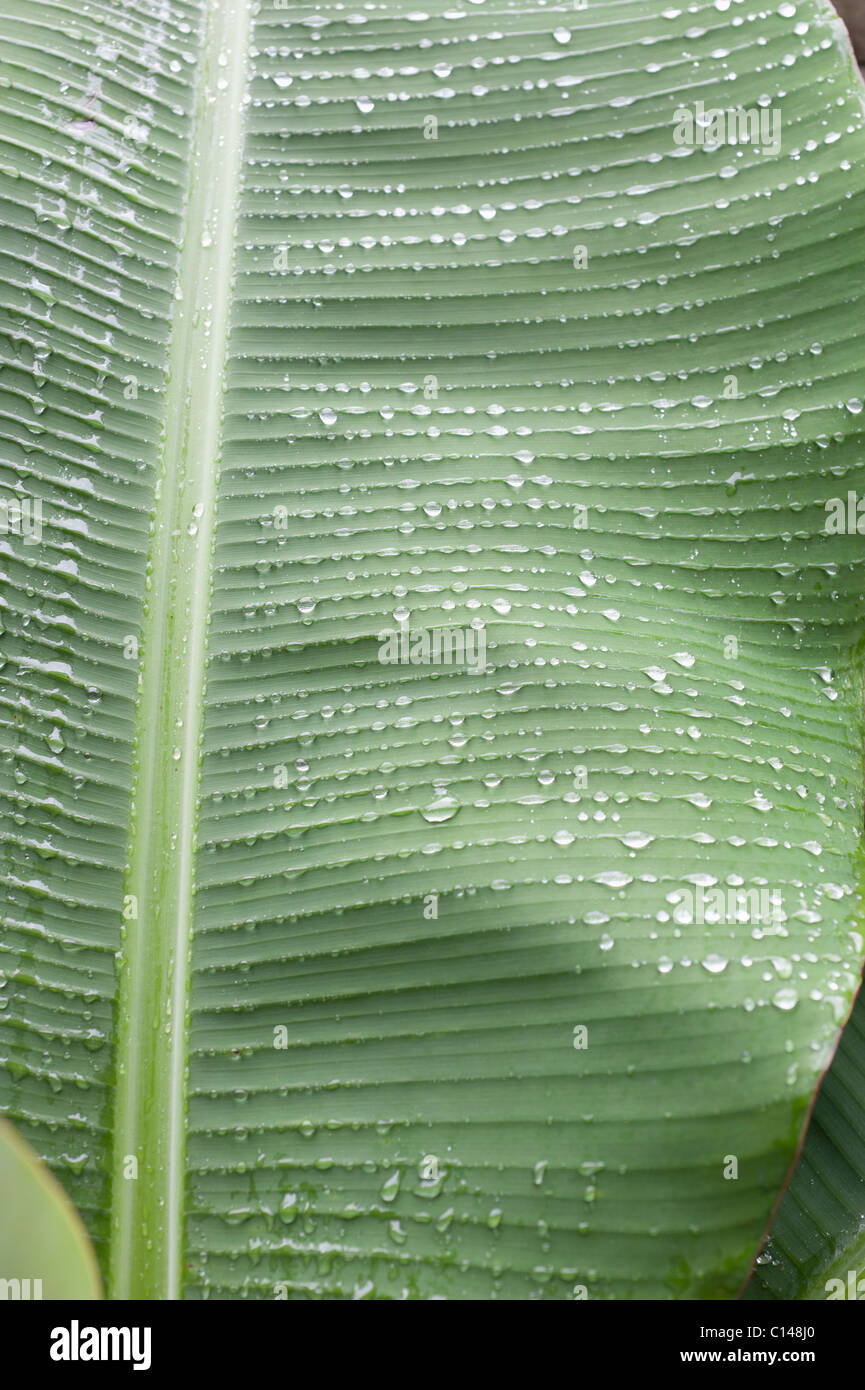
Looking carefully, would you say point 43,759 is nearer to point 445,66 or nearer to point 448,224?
point 448,224

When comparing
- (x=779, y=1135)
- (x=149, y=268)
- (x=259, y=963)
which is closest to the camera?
(x=779, y=1135)

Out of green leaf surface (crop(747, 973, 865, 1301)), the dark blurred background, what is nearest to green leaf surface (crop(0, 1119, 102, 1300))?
green leaf surface (crop(747, 973, 865, 1301))

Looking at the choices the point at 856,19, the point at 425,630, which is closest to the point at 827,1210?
the point at 425,630

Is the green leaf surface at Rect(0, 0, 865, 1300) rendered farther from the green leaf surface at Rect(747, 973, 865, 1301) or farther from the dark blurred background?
the dark blurred background

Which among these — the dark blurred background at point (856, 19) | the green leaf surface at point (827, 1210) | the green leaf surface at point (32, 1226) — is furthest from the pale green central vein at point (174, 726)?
the dark blurred background at point (856, 19)

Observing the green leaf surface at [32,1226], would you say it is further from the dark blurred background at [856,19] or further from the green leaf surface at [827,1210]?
the dark blurred background at [856,19]

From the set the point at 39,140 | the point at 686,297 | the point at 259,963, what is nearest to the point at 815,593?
the point at 686,297
